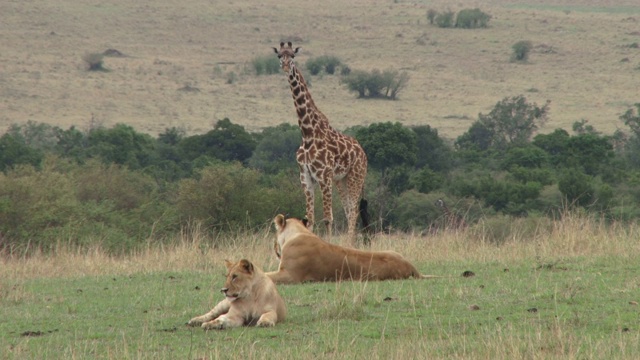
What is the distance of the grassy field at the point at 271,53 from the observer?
53.8 meters

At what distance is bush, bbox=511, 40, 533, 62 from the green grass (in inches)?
2234

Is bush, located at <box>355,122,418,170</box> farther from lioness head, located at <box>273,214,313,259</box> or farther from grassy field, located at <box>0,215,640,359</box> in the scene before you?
lioness head, located at <box>273,214,313,259</box>

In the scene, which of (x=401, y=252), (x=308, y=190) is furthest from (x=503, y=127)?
(x=401, y=252)

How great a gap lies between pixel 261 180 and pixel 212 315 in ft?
54.4

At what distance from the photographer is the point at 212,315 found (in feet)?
26.2

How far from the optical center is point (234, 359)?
6570 mm

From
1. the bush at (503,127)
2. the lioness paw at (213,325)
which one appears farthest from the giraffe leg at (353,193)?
the bush at (503,127)

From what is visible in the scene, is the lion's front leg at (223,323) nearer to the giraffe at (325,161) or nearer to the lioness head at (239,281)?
the lioness head at (239,281)

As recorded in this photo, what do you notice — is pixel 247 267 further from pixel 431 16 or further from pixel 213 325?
pixel 431 16

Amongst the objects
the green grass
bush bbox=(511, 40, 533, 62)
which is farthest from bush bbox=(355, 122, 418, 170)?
bush bbox=(511, 40, 533, 62)

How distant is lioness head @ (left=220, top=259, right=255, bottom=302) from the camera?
7820 mm

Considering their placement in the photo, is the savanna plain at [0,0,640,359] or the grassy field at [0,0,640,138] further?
the grassy field at [0,0,640,138]

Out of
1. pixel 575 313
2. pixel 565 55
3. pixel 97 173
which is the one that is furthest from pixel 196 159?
pixel 565 55

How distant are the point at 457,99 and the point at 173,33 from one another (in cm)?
2214
